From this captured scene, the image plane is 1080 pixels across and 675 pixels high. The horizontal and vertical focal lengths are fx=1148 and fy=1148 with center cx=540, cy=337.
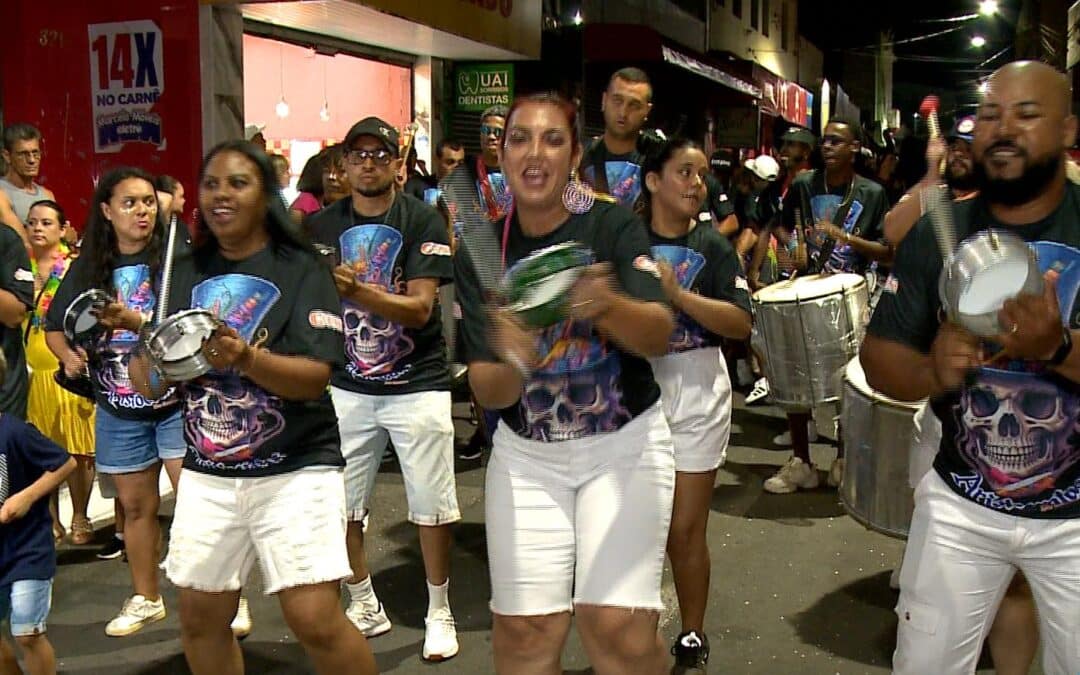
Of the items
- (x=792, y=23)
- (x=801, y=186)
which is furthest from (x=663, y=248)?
(x=792, y=23)

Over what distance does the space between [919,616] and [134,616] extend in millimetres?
3453

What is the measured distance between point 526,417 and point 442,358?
66.2 inches

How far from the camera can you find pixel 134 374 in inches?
144

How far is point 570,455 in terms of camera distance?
3.16m

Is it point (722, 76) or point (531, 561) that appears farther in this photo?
point (722, 76)

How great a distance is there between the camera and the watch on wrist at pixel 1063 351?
2566mm

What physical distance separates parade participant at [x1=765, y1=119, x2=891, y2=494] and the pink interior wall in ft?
17.4

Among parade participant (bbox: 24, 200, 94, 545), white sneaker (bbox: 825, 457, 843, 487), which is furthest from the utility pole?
parade participant (bbox: 24, 200, 94, 545)

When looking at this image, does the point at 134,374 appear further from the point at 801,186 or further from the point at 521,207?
the point at 801,186

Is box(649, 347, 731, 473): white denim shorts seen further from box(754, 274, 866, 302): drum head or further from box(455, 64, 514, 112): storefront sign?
box(455, 64, 514, 112): storefront sign

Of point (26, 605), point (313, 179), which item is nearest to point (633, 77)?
point (26, 605)

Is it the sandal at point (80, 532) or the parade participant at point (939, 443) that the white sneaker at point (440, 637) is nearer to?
the parade participant at point (939, 443)

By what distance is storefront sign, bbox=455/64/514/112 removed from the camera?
12672mm

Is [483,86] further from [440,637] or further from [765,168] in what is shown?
[440,637]
